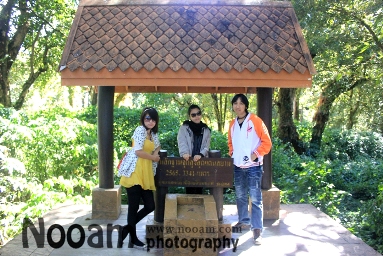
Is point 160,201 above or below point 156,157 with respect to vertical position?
below

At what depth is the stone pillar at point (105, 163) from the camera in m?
5.31

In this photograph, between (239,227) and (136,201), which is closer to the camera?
(136,201)

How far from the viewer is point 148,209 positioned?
440 cm

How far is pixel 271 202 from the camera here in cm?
544

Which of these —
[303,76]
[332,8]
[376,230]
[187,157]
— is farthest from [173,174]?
[332,8]

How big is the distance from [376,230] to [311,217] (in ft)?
3.45

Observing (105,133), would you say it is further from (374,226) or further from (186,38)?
(374,226)

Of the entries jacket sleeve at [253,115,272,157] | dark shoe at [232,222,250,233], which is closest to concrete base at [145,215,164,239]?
dark shoe at [232,222,250,233]

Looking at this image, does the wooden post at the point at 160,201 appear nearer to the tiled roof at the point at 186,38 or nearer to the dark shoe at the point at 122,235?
the dark shoe at the point at 122,235

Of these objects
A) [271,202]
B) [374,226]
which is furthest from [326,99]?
[271,202]

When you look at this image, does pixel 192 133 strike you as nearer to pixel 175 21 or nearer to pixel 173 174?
pixel 173 174

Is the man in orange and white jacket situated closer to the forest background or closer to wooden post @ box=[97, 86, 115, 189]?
wooden post @ box=[97, 86, 115, 189]

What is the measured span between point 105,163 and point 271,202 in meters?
2.53

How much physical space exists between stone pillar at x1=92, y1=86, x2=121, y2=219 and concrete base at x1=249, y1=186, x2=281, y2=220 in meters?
2.20
